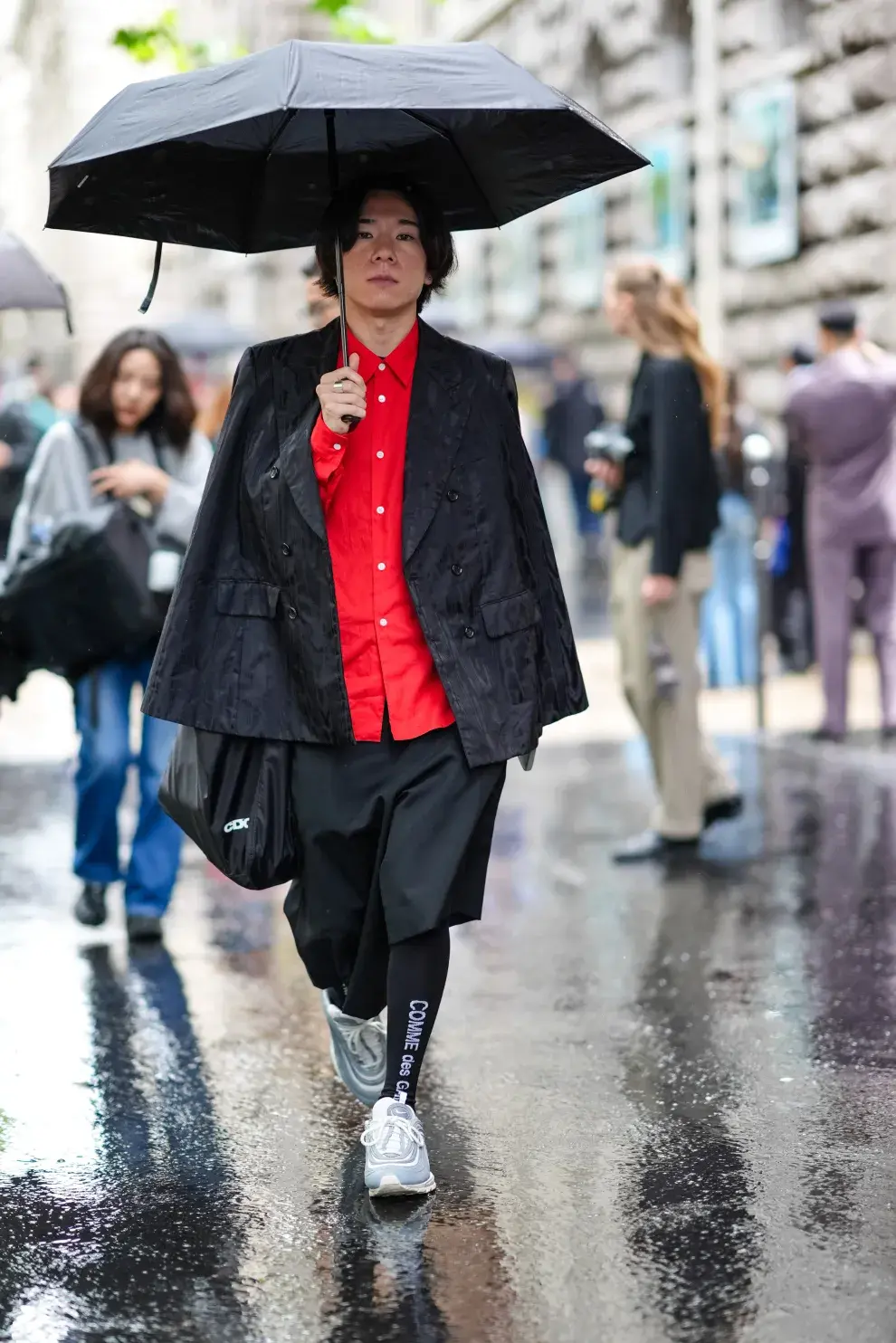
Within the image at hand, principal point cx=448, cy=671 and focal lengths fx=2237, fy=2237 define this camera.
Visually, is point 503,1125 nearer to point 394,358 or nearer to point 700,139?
point 394,358

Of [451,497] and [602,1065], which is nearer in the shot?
[451,497]

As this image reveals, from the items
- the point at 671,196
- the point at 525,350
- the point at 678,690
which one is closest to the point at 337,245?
the point at 678,690

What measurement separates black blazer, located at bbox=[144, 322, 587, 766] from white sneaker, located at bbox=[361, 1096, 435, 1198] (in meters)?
0.70

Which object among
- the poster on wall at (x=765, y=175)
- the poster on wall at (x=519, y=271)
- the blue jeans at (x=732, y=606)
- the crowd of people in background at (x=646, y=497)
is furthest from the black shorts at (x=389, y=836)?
the poster on wall at (x=519, y=271)

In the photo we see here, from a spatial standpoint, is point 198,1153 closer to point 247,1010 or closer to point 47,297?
point 247,1010

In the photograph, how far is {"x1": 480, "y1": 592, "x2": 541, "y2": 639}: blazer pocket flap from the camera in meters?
4.31

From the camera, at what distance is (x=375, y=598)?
14.0 feet

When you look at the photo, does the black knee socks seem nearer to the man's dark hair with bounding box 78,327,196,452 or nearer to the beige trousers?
the man's dark hair with bounding box 78,327,196,452

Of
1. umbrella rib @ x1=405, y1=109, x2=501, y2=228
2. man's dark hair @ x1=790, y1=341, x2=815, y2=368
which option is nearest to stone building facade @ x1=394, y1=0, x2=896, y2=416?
man's dark hair @ x1=790, y1=341, x2=815, y2=368

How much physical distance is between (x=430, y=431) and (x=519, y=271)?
2186 centimetres

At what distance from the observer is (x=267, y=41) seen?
103 feet

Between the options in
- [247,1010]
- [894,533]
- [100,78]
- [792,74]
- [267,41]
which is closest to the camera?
[247,1010]

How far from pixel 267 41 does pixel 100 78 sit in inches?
529

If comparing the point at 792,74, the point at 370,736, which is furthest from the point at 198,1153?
the point at 792,74
